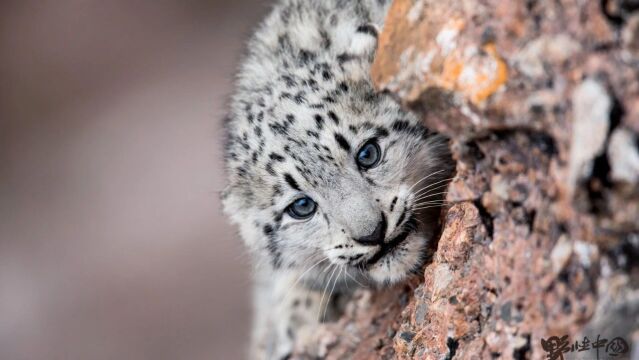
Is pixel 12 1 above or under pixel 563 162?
above

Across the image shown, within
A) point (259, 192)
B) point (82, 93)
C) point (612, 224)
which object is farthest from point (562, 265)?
point (82, 93)

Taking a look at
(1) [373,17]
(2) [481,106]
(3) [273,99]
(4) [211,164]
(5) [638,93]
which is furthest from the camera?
(4) [211,164]

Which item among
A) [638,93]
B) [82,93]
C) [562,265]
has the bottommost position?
[562,265]

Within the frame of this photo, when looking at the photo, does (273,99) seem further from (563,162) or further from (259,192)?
(563,162)

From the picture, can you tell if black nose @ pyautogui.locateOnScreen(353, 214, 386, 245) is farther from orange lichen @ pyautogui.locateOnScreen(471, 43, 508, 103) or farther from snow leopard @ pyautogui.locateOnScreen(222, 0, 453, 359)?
orange lichen @ pyautogui.locateOnScreen(471, 43, 508, 103)

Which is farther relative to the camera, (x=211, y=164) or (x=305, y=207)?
(x=211, y=164)

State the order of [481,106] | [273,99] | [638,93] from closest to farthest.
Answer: [638,93], [481,106], [273,99]

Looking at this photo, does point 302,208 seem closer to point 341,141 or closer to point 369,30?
point 341,141

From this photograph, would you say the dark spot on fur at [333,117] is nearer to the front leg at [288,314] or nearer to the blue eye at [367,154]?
the blue eye at [367,154]
